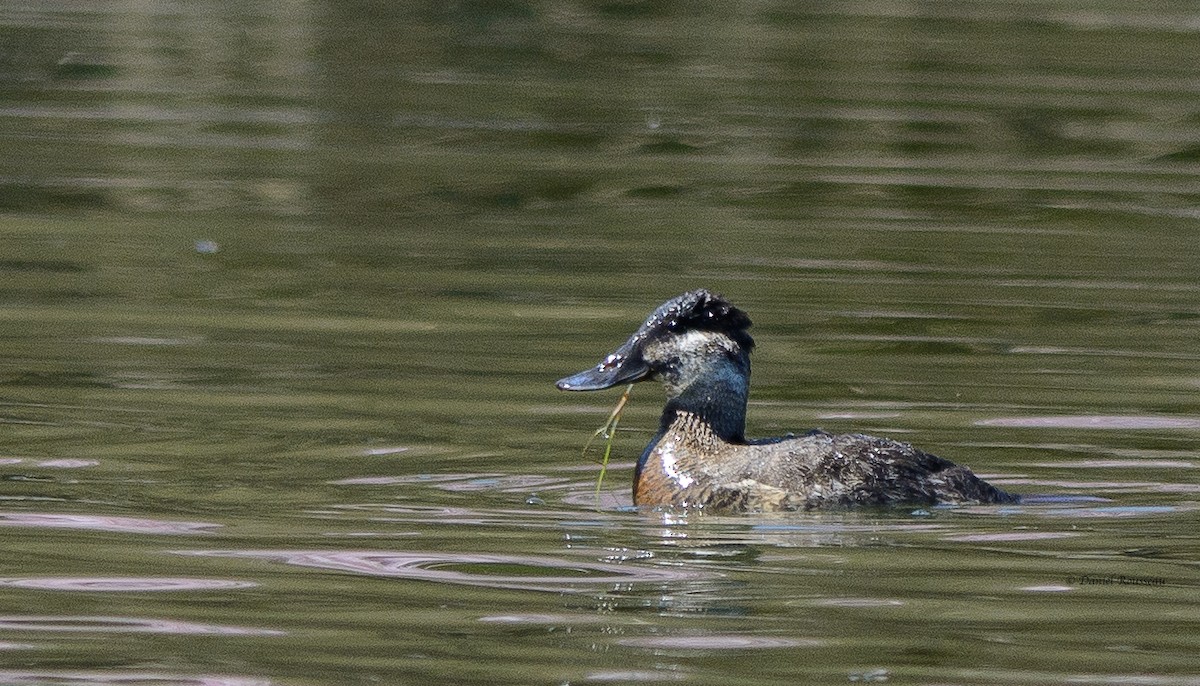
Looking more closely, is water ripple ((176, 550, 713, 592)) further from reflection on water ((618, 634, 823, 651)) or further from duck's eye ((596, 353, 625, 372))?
duck's eye ((596, 353, 625, 372))

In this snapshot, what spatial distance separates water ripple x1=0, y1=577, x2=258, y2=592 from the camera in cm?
764

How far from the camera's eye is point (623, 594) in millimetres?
7656

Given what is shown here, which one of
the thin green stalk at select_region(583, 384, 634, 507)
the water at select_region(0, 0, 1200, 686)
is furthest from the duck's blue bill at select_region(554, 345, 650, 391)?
the water at select_region(0, 0, 1200, 686)

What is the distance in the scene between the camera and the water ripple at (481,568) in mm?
7809

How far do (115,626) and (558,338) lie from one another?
5.49 metres

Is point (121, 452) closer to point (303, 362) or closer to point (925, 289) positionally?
point (303, 362)

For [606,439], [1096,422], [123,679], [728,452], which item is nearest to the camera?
[123,679]

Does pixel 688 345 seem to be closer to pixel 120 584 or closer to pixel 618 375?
pixel 618 375

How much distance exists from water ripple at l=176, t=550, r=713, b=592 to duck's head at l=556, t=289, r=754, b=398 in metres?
1.61

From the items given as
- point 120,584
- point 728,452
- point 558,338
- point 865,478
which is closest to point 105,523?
point 120,584

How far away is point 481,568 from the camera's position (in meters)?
7.98

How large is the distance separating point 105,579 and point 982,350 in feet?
18.8

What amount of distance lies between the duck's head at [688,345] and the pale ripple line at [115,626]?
2.68m

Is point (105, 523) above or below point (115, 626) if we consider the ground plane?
below
